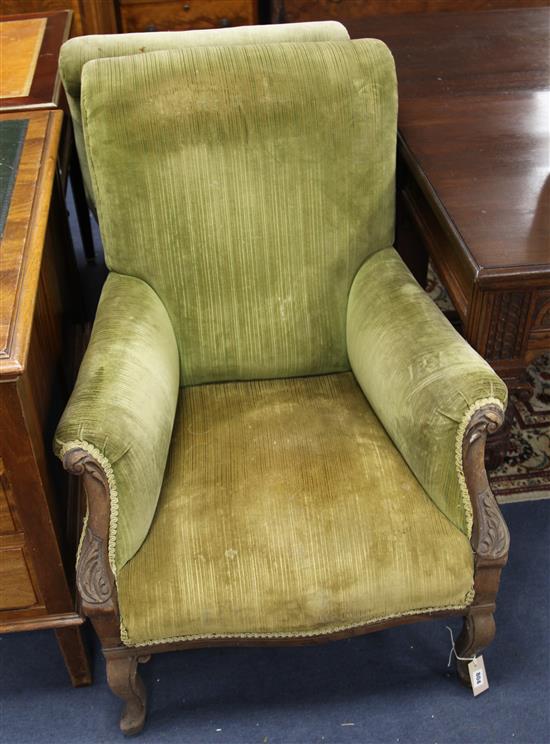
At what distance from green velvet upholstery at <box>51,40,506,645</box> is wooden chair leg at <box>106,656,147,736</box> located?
0.09 meters

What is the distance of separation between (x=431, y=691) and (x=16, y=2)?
2.73 m

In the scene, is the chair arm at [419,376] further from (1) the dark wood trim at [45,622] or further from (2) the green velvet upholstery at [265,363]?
(1) the dark wood trim at [45,622]

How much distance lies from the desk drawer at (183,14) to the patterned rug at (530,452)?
6.07ft

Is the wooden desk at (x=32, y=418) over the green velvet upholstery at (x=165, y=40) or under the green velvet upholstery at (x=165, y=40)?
under

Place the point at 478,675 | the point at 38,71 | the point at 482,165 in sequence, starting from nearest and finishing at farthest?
the point at 478,675 < the point at 482,165 < the point at 38,71

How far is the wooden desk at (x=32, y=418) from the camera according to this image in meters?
1.21

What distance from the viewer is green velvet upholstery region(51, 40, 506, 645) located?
1.28 meters

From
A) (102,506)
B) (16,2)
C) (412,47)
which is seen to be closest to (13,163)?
(102,506)

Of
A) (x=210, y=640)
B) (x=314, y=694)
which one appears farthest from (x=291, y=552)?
(x=314, y=694)

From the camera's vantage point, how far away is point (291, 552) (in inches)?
50.6

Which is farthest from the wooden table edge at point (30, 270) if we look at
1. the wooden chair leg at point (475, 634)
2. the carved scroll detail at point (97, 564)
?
the wooden chair leg at point (475, 634)

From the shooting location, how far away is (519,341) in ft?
4.74

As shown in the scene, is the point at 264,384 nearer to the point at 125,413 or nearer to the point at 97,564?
the point at 125,413

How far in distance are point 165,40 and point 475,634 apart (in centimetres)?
134
